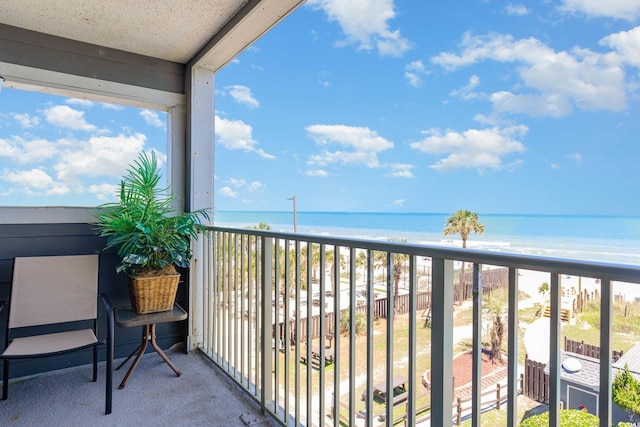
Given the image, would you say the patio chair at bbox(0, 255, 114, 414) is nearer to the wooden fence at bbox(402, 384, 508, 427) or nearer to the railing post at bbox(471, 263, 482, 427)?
the wooden fence at bbox(402, 384, 508, 427)

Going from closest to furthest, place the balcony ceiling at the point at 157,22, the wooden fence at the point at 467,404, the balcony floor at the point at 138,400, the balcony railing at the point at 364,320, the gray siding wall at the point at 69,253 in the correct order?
the balcony railing at the point at 364,320 → the wooden fence at the point at 467,404 → the balcony floor at the point at 138,400 → the balcony ceiling at the point at 157,22 → the gray siding wall at the point at 69,253

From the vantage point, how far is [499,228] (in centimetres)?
2152

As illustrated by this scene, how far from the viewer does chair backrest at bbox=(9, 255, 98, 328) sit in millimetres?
2377

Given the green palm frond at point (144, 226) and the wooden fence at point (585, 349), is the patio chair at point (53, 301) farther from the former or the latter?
the wooden fence at point (585, 349)

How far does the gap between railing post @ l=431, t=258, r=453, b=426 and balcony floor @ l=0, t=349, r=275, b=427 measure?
45.5 inches

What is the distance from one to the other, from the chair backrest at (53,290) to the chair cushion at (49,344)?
0.22 m

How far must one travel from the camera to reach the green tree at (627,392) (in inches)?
34.3

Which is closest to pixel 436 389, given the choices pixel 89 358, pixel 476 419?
pixel 476 419

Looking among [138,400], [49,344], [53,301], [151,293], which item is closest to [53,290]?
[53,301]

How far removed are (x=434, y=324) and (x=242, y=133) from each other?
1045 inches

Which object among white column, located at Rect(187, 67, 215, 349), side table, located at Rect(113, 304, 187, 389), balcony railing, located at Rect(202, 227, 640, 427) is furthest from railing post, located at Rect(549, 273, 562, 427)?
white column, located at Rect(187, 67, 215, 349)

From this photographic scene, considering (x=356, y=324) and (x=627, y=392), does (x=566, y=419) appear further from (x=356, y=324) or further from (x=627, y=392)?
(x=356, y=324)

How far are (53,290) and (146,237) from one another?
733 mm

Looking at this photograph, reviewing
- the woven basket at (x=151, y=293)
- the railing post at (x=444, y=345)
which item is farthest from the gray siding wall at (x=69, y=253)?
the railing post at (x=444, y=345)
